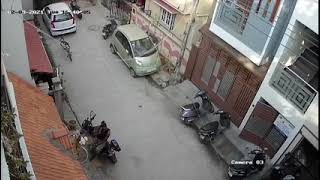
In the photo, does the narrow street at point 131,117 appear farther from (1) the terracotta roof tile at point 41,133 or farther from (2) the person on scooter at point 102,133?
(1) the terracotta roof tile at point 41,133

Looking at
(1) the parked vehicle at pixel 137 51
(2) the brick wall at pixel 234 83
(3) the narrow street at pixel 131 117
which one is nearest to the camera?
(3) the narrow street at pixel 131 117

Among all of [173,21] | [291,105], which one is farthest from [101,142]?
[173,21]

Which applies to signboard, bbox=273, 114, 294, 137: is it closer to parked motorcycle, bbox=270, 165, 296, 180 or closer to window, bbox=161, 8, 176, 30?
parked motorcycle, bbox=270, 165, 296, 180

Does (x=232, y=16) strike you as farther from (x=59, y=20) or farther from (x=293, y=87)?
(x=59, y=20)

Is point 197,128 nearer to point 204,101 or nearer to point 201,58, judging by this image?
point 204,101

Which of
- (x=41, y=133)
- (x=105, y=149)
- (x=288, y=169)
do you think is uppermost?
(x=41, y=133)

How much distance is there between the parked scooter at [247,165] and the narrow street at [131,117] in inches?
32.1

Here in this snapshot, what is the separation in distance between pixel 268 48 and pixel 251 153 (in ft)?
13.0

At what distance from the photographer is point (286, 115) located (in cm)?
1217

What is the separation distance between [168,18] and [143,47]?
6.35 feet

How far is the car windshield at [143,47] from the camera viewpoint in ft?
57.0

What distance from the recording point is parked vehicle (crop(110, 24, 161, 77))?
56.3 feet

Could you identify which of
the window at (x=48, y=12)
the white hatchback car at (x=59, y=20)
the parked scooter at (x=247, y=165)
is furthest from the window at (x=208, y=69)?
the window at (x=48, y=12)

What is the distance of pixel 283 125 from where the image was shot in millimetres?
12492
